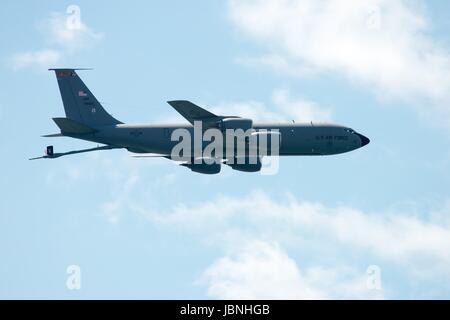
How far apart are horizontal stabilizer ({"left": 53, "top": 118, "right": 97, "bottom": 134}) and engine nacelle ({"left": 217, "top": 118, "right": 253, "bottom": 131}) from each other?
40.4 ft

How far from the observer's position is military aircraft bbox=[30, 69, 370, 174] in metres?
97.6

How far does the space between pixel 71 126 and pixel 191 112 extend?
11228 mm

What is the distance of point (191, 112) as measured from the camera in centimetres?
9656

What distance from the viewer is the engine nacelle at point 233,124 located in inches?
3834

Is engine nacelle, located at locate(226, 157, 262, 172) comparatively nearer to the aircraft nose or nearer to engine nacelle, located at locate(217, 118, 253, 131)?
engine nacelle, located at locate(217, 118, 253, 131)

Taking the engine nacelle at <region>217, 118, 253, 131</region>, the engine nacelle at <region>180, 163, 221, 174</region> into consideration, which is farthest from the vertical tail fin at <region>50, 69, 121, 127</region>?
the engine nacelle at <region>217, 118, 253, 131</region>

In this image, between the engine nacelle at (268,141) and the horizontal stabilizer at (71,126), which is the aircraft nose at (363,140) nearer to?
the engine nacelle at (268,141)

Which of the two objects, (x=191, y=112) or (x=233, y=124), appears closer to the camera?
(x=191, y=112)

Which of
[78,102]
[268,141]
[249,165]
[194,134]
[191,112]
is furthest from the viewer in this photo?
[249,165]

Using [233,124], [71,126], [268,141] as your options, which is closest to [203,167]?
[233,124]

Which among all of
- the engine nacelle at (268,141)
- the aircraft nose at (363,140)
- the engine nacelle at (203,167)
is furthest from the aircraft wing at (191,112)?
the aircraft nose at (363,140)

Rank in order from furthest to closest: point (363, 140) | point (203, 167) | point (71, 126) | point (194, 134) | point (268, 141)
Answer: point (363, 140), point (203, 167), point (194, 134), point (268, 141), point (71, 126)

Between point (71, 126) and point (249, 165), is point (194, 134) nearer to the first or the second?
point (249, 165)

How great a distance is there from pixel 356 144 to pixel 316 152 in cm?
496
